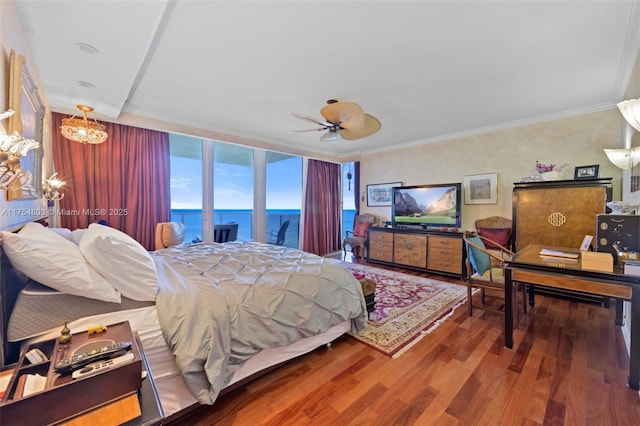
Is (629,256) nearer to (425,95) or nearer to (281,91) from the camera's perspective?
(425,95)

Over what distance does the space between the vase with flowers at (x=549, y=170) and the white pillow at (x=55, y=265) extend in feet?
16.3

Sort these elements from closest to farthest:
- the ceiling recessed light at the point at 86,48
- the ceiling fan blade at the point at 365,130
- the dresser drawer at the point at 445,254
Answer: the ceiling recessed light at the point at 86,48 → the ceiling fan blade at the point at 365,130 → the dresser drawer at the point at 445,254

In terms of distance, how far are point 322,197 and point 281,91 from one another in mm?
3392

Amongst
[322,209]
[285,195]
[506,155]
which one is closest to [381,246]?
[322,209]

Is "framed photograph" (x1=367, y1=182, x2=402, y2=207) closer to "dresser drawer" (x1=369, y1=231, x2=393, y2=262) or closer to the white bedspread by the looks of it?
"dresser drawer" (x1=369, y1=231, x2=393, y2=262)

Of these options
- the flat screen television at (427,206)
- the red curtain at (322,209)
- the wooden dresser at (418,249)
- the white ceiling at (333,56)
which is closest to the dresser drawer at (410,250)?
the wooden dresser at (418,249)

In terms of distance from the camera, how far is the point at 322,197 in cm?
627

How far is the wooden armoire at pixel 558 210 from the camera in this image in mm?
3301

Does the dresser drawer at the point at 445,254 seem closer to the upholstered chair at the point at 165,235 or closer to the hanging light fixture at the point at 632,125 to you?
the hanging light fixture at the point at 632,125

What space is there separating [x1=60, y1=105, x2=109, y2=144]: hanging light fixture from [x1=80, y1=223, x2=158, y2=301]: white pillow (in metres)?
1.89

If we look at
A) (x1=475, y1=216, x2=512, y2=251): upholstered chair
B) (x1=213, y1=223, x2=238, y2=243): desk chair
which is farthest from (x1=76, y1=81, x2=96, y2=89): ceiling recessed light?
(x1=475, y1=216, x2=512, y2=251): upholstered chair

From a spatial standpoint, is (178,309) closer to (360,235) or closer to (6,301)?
(6,301)

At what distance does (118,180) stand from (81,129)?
1.05 m

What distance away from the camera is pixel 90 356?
36.5 inches
